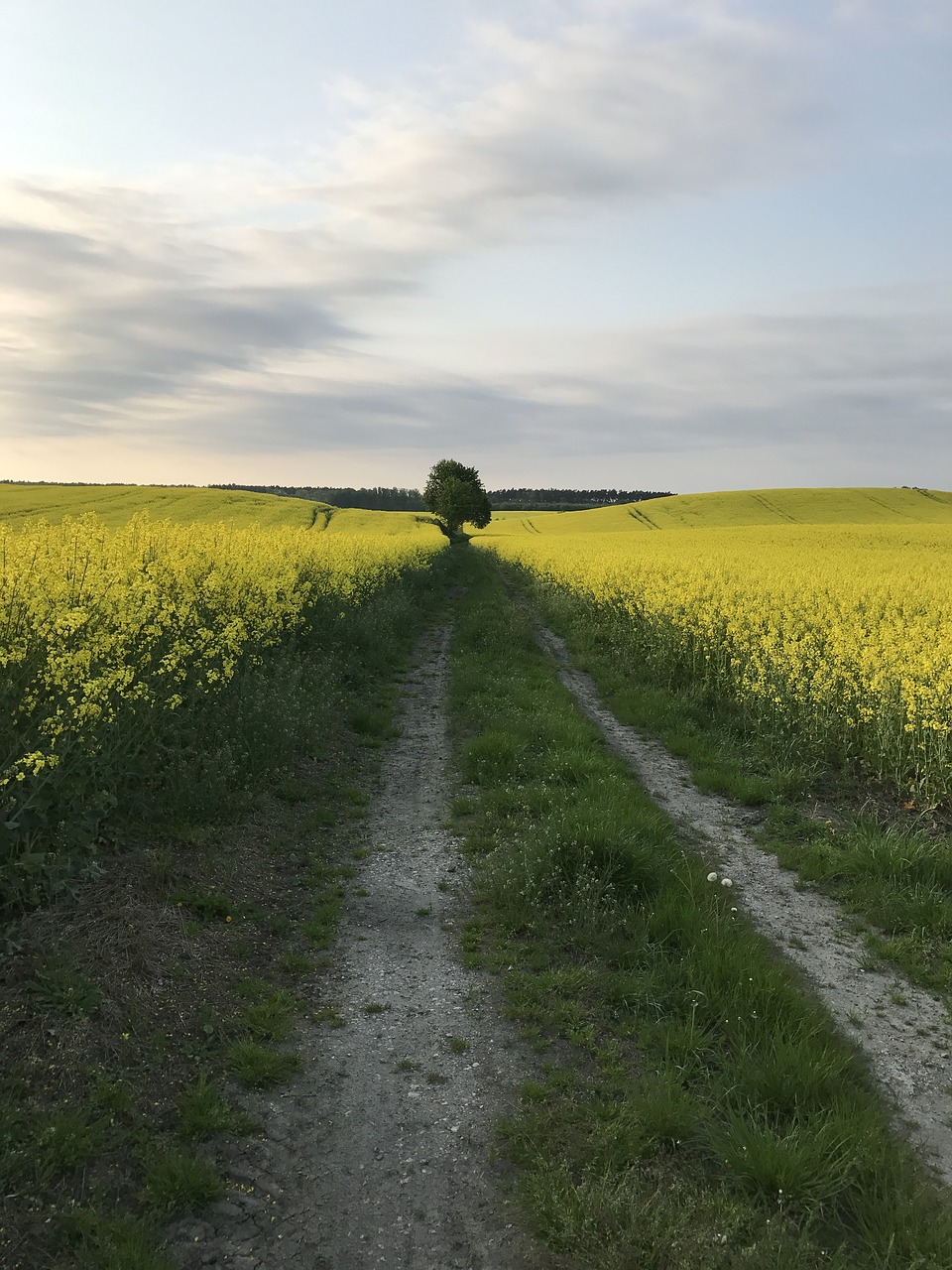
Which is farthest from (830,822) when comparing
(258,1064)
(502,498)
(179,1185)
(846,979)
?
(502,498)

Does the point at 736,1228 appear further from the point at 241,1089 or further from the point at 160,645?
the point at 160,645

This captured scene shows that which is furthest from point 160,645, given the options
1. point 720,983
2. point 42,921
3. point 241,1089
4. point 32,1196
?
point 720,983

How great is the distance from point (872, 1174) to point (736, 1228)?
2.51 feet

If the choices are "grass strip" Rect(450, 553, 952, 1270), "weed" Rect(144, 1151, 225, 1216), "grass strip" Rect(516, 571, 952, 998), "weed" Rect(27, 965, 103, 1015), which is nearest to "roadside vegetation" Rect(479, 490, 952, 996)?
"grass strip" Rect(516, 571, 952, 998)

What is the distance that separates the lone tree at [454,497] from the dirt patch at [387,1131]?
237ft

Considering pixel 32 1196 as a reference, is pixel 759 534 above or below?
above

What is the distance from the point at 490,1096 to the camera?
3850 mm

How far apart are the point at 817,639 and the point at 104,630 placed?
10534 mm

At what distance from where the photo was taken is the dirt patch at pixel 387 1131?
304 centimetres

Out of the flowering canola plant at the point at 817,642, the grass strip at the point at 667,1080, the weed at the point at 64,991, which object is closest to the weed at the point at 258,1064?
the weed at the point at 64,991

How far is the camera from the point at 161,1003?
429 centimetres

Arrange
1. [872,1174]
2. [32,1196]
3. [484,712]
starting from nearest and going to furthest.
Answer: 1. [32,1196]
2. [872,1174]
3. [484,712]

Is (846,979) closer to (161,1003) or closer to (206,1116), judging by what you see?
(206,1116)

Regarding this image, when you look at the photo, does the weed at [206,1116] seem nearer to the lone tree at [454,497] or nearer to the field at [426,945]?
the field at [426,945]
